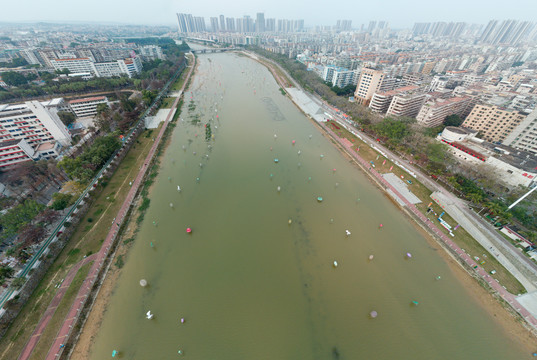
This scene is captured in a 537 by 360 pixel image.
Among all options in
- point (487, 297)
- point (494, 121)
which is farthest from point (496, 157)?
point (487, 297)

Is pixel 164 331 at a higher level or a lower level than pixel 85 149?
lower

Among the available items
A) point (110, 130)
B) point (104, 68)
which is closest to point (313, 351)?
point (110, 130)

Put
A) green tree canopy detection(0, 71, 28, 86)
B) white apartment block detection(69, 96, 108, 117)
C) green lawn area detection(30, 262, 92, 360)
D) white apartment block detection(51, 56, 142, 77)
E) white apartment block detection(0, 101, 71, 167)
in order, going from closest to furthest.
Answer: green lawn area detection(30, 262, 92, 360), white apartment block detection(0, 101, 71, 167), white apartment block detection(69, 96, 108, 117), green tree canopy detection(0, 71, 28, 86), white apartment block detection(51, 56, 142, 77)

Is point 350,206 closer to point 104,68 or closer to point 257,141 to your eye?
point 257,141

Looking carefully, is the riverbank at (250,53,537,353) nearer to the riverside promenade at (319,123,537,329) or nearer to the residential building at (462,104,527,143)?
the riverside promenade at (319,123,537,329)

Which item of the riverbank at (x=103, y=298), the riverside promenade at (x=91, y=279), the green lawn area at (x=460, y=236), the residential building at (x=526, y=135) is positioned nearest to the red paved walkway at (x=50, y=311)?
the riverside promenade at (x=91, y=279)

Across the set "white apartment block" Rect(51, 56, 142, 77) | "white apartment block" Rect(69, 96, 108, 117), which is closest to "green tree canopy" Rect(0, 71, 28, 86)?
"white apartment block" Rect(51, 56, 142, 77)

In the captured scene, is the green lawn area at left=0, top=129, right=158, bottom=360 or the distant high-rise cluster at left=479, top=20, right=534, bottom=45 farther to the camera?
the distant high-rise cluster at left=479, top=20, right=534, bottom=45

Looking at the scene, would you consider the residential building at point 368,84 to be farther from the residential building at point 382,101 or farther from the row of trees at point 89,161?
the row of trees at point 89,161
